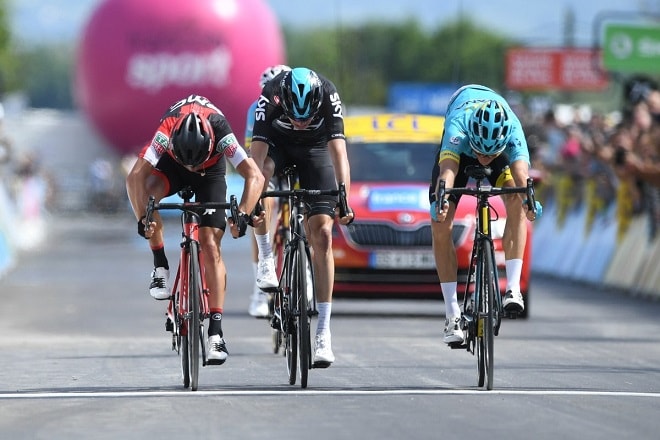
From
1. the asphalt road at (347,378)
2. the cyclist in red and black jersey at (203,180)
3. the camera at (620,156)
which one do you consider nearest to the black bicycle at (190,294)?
the cyclist in red and black jersey at (203,180)

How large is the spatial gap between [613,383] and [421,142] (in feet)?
23.2

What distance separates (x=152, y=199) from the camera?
1056cm

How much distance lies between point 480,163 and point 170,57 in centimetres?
4933

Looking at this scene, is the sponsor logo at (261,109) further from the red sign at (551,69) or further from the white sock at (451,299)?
the red sign at (551,69)

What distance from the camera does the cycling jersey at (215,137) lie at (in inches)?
424

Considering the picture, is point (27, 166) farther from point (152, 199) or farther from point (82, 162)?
point (152, 199)

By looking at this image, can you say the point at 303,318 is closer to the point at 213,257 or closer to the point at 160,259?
the point at 213,257

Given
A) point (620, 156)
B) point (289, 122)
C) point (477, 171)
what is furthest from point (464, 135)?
point (620, 156)

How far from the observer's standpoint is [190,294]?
10500mm

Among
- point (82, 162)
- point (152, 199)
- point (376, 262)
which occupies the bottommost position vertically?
point (82, 162)

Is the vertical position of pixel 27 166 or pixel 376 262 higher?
pixel 376 262

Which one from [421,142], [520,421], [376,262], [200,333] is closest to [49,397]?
[200,333]

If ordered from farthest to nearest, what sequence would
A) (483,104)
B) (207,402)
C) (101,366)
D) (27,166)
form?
(27,166)
(101,366)
(483,104)
(207,402)

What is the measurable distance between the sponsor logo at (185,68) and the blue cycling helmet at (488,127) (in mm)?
49334
